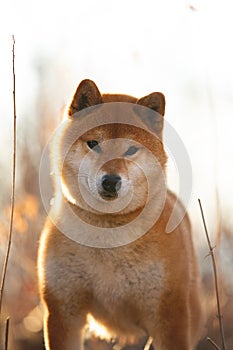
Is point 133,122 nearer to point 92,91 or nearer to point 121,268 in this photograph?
point 92,91

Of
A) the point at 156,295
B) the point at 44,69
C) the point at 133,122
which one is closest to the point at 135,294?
the point at 156,295

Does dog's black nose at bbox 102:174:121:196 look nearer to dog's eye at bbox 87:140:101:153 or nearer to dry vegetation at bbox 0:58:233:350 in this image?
dog's eye at bbox 87:140:101:153

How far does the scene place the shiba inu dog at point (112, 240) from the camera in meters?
5.06

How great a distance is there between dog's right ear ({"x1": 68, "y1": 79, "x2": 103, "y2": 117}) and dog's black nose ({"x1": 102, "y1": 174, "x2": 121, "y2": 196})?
719 mm

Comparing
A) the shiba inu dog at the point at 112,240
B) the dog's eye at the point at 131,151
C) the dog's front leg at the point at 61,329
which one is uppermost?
the dog's eye at the point at 131,151

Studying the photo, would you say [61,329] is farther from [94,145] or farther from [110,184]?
[94,145]

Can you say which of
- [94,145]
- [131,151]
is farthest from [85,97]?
[131,151]

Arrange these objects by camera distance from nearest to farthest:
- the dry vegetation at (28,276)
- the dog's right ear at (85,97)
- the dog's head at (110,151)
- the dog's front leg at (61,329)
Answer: the dog's head at (110,151)
the dog's front leg at (61,329)
the dog's right ear at (85,97)
the dry vegetation at (28,276)

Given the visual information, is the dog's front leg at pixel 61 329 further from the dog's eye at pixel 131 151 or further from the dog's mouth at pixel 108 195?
the dog's eye at pixel 131 151

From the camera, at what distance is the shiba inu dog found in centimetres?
506

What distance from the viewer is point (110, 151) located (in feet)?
17.0

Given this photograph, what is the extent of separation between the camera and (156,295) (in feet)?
16.5

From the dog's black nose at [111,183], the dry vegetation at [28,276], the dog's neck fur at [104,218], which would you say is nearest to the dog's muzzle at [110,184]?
the dog's black nose at [111,183]

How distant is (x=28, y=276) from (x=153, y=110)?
7.88 ft
